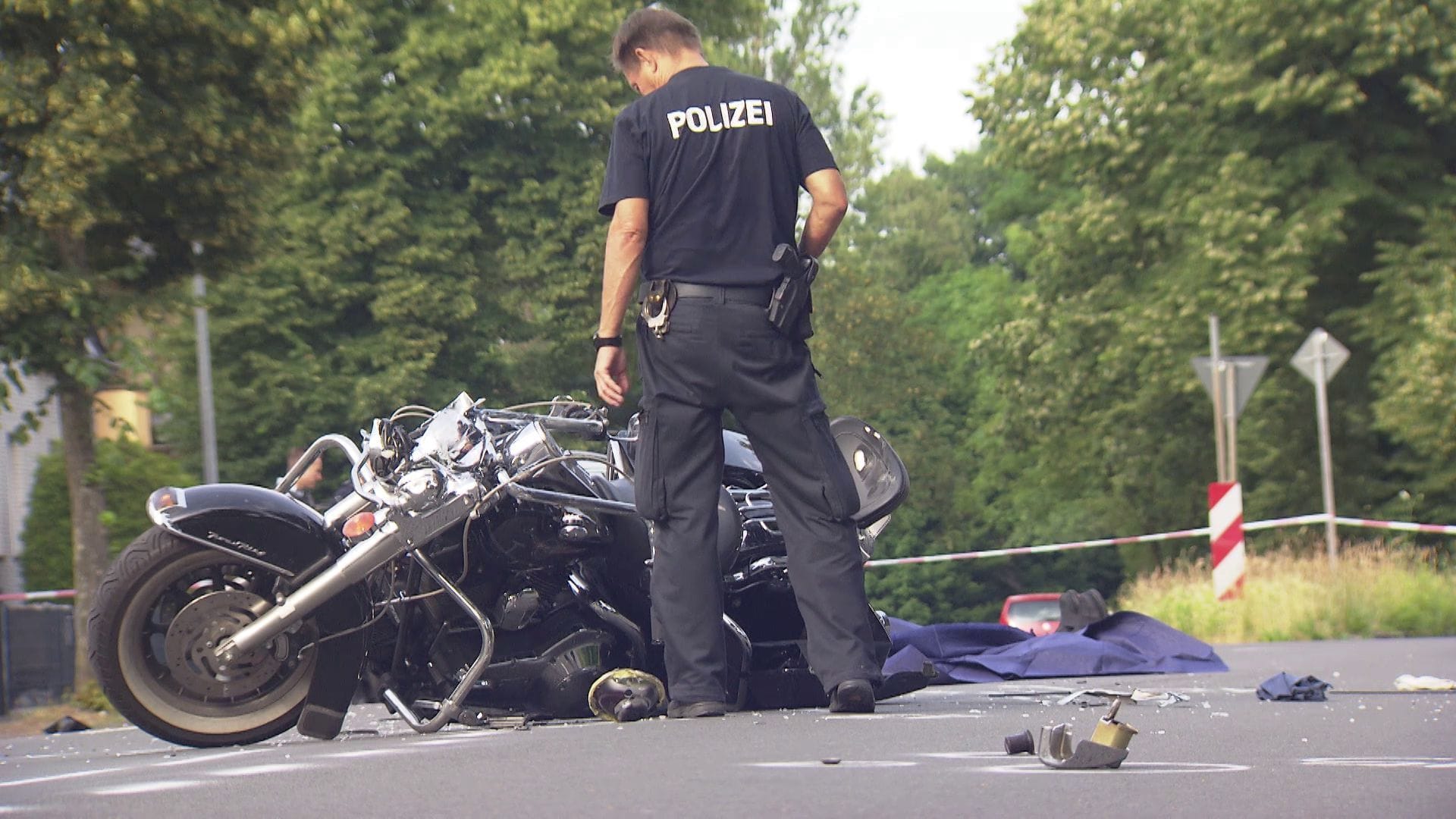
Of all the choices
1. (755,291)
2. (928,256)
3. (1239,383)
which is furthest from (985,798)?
(928,256)

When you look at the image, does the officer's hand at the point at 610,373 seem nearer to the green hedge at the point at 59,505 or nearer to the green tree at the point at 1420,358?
the green hedge at the point at 59,505

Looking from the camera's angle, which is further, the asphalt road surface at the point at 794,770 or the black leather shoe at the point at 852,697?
the black leather shoe at the point at 852,697

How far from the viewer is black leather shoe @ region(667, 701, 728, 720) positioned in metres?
5.95

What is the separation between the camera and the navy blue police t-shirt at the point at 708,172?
6.06 metres

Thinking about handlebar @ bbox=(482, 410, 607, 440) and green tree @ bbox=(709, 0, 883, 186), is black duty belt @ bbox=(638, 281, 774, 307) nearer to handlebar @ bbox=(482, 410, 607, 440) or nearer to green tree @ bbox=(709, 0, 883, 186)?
handlebar @ bbox=(482, 410, 607, 440)

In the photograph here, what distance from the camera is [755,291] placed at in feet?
19.8

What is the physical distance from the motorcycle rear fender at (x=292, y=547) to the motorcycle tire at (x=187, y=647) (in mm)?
46

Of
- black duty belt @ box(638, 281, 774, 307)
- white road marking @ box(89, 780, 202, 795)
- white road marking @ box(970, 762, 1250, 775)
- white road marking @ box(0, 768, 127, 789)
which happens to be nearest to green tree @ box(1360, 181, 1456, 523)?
black duty belt @ box(638, 281, 774, 307)

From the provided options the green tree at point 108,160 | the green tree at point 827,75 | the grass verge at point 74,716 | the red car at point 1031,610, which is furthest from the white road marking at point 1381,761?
the green tree at point 827,75

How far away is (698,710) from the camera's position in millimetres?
5953

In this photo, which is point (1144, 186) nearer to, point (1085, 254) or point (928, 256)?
point (1085, 254)

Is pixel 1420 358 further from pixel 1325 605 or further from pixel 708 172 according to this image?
pixel 708 172

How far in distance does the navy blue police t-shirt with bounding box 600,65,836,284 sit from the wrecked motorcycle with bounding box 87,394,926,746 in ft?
2.55

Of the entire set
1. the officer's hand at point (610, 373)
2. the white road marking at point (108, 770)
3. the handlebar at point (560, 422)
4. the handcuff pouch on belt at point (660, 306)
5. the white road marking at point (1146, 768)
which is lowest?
the white road marking at point (1146, 768)
